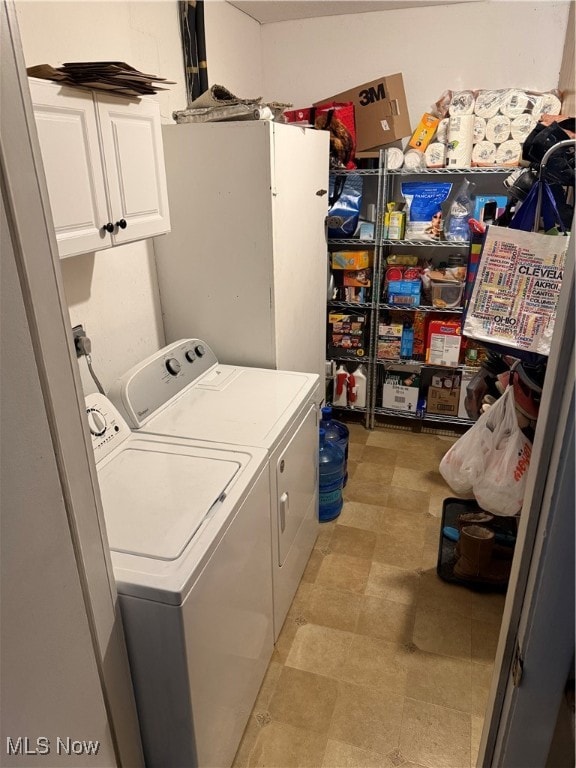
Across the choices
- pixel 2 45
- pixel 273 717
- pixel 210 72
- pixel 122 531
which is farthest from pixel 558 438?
pixel 210 72

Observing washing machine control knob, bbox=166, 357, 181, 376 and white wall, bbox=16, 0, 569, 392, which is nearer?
white wall, bbox=16, 0, 569, 392

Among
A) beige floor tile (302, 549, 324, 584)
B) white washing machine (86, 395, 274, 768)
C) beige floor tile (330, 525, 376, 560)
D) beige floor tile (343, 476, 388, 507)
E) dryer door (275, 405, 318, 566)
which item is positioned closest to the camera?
white washing machine (86, 395, 274, 768)

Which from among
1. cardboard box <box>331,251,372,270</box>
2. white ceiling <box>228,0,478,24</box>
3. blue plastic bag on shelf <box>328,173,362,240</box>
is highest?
white ceiling <box>228,0,478,24</box>

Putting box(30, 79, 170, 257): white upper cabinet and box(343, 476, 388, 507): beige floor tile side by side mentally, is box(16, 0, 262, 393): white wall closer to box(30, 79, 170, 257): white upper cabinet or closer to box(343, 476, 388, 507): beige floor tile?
box(30, 79, 170, 257): white upper cabinet

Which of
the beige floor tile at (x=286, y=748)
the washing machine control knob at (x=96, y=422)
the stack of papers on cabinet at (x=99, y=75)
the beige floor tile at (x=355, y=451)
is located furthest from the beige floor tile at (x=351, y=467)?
the stack of papers on cabinet at (x=99, y=75)

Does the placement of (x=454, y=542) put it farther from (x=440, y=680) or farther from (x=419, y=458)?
(x=419, y=458)

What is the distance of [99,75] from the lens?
54.6 inches

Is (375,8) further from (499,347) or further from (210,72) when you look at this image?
(499,347)

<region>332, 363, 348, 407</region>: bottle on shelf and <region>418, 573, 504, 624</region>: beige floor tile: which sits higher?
<region>332, 363, 348, 407</region>: bottle on shelf

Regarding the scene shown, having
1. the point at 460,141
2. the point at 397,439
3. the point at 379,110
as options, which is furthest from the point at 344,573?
the point at 379,110

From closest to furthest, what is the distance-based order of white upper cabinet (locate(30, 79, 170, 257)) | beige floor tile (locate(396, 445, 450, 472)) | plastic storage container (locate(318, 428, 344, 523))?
1. white upper cabinet (locate(30, 79, 170, 257))
2. plastic storage container (locate(318, 428, 344, 523))
3. beige floor tile (locate(396, 445, 450, 472))

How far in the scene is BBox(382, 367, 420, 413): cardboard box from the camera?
3516 millimetres

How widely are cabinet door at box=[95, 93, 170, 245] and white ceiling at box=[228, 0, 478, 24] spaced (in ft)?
5.63

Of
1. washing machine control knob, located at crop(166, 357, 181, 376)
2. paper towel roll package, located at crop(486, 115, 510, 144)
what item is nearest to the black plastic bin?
washing machine control knob, located at crop(166, 357, 181, 376)
